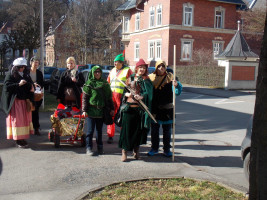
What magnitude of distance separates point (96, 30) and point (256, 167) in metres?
43.3

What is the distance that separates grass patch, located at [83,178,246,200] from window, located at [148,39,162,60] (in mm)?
32584

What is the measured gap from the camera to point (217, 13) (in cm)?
3800

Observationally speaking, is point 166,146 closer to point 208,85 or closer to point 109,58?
point 208,85

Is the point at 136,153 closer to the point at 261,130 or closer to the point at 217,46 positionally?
the point at 261,130

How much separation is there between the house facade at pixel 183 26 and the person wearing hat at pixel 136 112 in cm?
2975

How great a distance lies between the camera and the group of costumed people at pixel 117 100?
601 centimetres

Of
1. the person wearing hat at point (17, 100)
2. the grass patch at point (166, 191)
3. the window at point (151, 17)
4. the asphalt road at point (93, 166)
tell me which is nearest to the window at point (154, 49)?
the window at point (151, 17)

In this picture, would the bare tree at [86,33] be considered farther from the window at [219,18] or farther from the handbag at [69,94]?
the handbag at [69,94]

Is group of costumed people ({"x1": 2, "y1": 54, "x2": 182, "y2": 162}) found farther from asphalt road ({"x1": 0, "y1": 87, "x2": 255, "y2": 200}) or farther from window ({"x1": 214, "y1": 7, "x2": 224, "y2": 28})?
window ({"x1": 214, "y1": 7, "x2": 224, "y2": 28})

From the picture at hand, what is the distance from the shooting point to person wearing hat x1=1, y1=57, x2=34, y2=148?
6703 millimetres

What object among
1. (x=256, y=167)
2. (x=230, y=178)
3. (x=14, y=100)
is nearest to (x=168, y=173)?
(x=230, y=178)

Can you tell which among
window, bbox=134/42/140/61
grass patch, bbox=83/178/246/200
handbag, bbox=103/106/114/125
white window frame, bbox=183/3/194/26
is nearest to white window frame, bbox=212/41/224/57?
white window frame, bbox=183/3/194/26

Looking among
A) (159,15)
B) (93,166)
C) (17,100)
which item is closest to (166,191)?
(93,166)

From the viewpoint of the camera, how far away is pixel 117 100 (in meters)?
7.14
